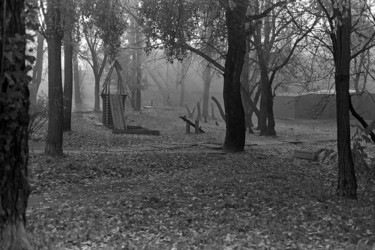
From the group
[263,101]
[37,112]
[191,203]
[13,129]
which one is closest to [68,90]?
[37,112]

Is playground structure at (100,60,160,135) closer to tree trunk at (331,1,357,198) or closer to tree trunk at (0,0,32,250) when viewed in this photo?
tree trunk at (331,1,357,198)

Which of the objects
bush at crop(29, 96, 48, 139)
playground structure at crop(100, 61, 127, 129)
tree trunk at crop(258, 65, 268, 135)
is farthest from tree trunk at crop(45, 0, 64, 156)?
tree trunk at crop(258, 65, 268, 135)

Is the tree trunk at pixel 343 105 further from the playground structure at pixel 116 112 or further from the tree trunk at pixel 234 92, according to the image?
the playground structure at pixel 116 112

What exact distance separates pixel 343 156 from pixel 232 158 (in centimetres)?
549

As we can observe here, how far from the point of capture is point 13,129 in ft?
12.1

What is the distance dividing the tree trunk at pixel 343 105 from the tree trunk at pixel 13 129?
5.84m

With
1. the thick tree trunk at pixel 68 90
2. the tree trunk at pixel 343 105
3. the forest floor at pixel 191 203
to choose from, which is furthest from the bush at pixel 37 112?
the tree trunk at pixel 343 105

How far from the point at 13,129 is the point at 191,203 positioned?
4684 mm

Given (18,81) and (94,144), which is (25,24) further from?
(94,144)

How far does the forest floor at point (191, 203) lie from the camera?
5.70 meters

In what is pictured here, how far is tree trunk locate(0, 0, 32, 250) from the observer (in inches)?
140

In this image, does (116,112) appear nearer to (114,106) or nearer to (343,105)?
(114,106)

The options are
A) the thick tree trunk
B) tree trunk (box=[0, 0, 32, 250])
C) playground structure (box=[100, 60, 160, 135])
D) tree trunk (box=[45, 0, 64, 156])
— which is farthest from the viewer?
playground structure (box=[100, 60, 160, 135])

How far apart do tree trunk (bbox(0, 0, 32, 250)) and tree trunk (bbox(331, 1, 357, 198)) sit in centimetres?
584
